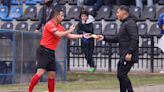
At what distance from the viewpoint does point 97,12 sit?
23.3 meters

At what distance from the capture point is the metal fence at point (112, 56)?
65.9 ft

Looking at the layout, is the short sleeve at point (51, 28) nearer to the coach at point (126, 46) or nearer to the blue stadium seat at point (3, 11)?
the coach at point (126, 46)

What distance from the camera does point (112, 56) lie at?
20516 millimetres

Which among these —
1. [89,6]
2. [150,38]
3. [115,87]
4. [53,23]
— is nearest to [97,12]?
[89,6]

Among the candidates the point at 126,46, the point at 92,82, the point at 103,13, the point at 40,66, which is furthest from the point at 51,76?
the point at 103,13

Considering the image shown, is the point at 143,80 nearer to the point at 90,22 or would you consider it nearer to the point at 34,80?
the point at 90,22

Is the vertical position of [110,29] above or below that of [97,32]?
above

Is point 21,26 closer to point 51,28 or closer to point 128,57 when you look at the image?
point 51,28

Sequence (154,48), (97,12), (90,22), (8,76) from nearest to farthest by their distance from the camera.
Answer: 1. (8,76)
2. (90,22)
3. (154,48)
4. (97,12)

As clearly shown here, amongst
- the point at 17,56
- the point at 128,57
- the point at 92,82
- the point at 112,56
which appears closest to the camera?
the point at 128,57

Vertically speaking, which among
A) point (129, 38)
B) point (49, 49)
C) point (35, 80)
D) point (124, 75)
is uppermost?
point (129, 38)

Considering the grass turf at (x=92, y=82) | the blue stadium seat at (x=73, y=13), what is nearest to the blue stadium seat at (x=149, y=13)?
the blue stadium seat at (x=73, y=13)

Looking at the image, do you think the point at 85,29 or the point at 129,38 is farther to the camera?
the point at 85,29

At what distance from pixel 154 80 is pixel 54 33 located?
5285 mm
